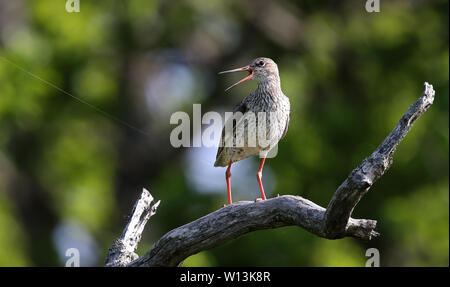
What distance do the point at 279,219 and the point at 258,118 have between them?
2593 millimetres

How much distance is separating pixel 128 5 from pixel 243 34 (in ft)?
13.0

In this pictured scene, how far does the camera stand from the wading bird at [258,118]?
30.7ft

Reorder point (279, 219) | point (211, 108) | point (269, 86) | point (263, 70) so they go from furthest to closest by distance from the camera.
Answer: point (211, 108)
point (263, 70)
point (269, 86)
point (279, 219)

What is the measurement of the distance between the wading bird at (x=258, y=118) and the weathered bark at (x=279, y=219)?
1.81m

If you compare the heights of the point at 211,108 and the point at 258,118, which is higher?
the point at 211,108

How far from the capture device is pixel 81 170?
25469 millimetres

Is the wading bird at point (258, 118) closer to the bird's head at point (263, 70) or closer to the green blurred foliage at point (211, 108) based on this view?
the bird's head at point (263, 70)

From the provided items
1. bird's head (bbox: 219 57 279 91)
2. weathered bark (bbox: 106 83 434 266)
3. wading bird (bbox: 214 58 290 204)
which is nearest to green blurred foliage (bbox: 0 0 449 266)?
wading bird (bbox: 214 58 290 204)

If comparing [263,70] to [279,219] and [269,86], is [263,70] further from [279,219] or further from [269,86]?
[279,219]

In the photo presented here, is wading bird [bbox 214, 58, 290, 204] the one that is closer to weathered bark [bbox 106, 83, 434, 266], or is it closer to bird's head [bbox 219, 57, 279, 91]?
bird's head [bbox 219, 57, 279, 91]

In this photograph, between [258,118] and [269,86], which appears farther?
[269,86]

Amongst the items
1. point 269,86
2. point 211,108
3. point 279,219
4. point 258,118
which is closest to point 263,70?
point 269,86

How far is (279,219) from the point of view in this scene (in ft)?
23.2

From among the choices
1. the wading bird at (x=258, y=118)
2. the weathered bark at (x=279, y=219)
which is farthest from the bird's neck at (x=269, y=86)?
the weathered bark at (x=279, y=219)
